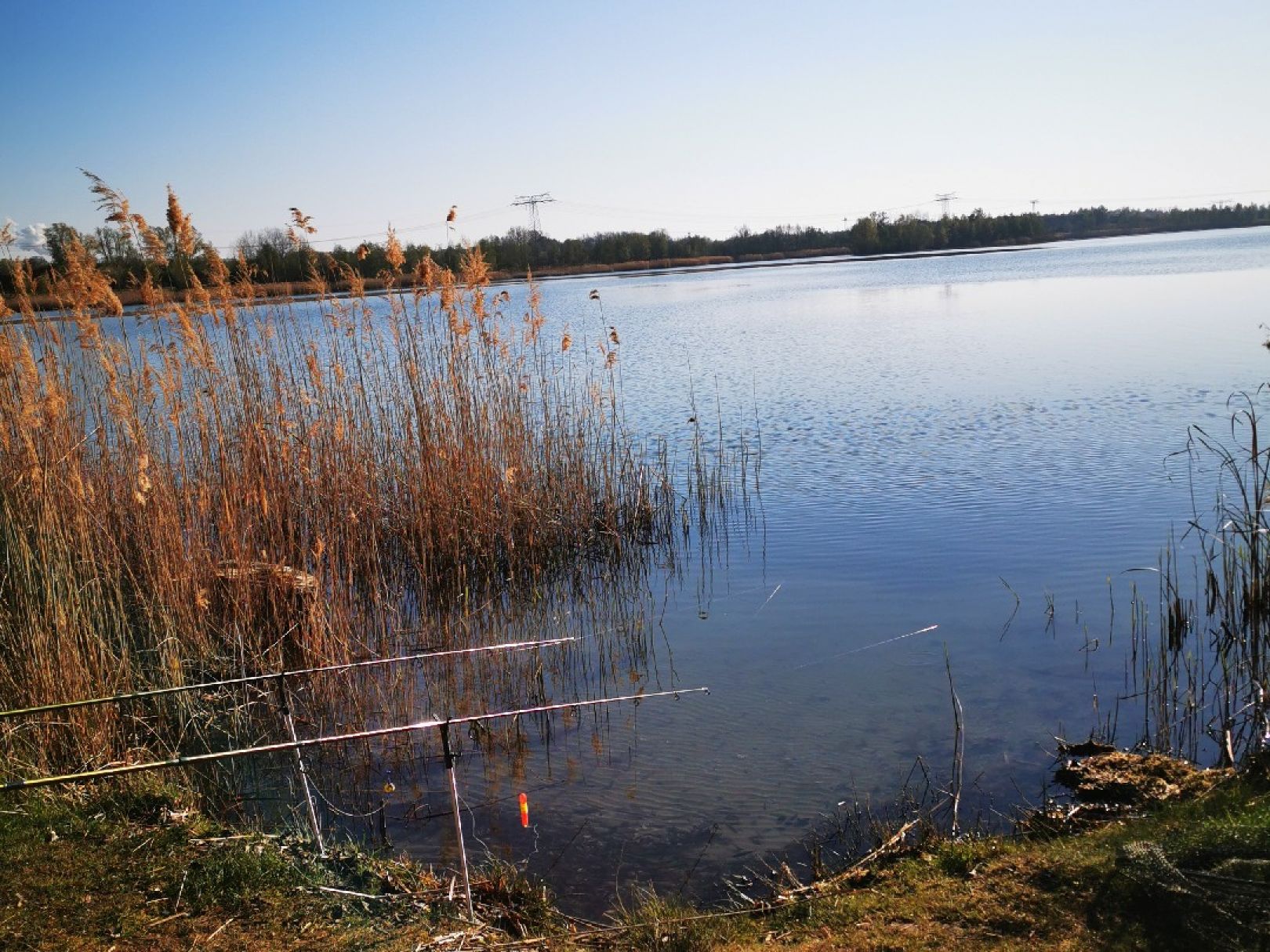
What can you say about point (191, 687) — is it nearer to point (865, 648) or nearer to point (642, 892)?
point (642, 892)

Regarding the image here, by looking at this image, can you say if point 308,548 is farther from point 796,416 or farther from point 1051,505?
point 796,416

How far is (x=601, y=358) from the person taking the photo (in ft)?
54.8

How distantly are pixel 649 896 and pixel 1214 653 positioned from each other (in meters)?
3.64

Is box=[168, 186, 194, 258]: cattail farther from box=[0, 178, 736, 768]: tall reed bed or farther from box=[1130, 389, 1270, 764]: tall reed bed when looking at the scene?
box=[1130, 389, 1270, 764]: tall reed bed

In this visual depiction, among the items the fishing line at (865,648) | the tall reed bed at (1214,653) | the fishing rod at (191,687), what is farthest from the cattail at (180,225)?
the tall reed bed at (1214,653)

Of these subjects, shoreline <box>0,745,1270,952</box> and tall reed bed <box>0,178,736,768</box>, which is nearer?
shoreline <box>0,745,1270,952</box>

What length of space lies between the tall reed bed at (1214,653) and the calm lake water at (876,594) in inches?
6.5

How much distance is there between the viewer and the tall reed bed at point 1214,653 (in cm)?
438

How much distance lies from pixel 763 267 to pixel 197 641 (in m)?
54.5

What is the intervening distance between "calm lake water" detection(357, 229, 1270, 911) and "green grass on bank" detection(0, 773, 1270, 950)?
23.0 inches

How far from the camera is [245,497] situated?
644 centimetres

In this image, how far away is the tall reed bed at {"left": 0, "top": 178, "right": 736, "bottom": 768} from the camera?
498cm

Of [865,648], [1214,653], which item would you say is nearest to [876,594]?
[865,648]

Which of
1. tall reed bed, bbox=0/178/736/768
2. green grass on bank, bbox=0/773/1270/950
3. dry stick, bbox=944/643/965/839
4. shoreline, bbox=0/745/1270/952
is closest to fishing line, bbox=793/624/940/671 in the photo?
dry stick, bbox=944/643/965/839
